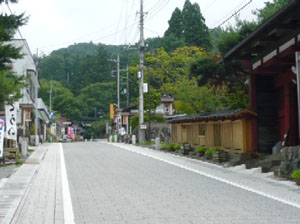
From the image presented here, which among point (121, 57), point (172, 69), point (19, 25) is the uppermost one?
point (121, 57)

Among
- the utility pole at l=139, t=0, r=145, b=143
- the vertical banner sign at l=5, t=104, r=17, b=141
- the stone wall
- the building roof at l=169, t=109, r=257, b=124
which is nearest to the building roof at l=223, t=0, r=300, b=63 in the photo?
the building roof at l=169, t=109, r=257, b=124

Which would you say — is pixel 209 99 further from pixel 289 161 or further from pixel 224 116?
pixel 289 161

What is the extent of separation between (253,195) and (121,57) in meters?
88.5

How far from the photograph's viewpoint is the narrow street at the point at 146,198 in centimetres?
893

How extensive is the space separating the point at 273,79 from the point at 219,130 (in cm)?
401

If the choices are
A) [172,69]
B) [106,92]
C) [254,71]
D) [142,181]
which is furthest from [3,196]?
[106,92]

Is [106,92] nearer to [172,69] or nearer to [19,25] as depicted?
[172,69]

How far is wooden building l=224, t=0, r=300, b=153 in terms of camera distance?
1686 cm

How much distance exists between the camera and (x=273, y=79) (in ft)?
73.9

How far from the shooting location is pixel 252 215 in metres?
9.05

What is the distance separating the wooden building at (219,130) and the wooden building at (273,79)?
70cm

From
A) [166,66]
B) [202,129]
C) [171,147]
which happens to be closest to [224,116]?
[202,129]

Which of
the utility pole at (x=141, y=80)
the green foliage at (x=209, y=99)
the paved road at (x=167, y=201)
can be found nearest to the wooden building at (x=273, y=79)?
the paved road at (x=167, y=201)

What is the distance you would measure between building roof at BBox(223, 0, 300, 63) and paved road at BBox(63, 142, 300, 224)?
5.73 metres
